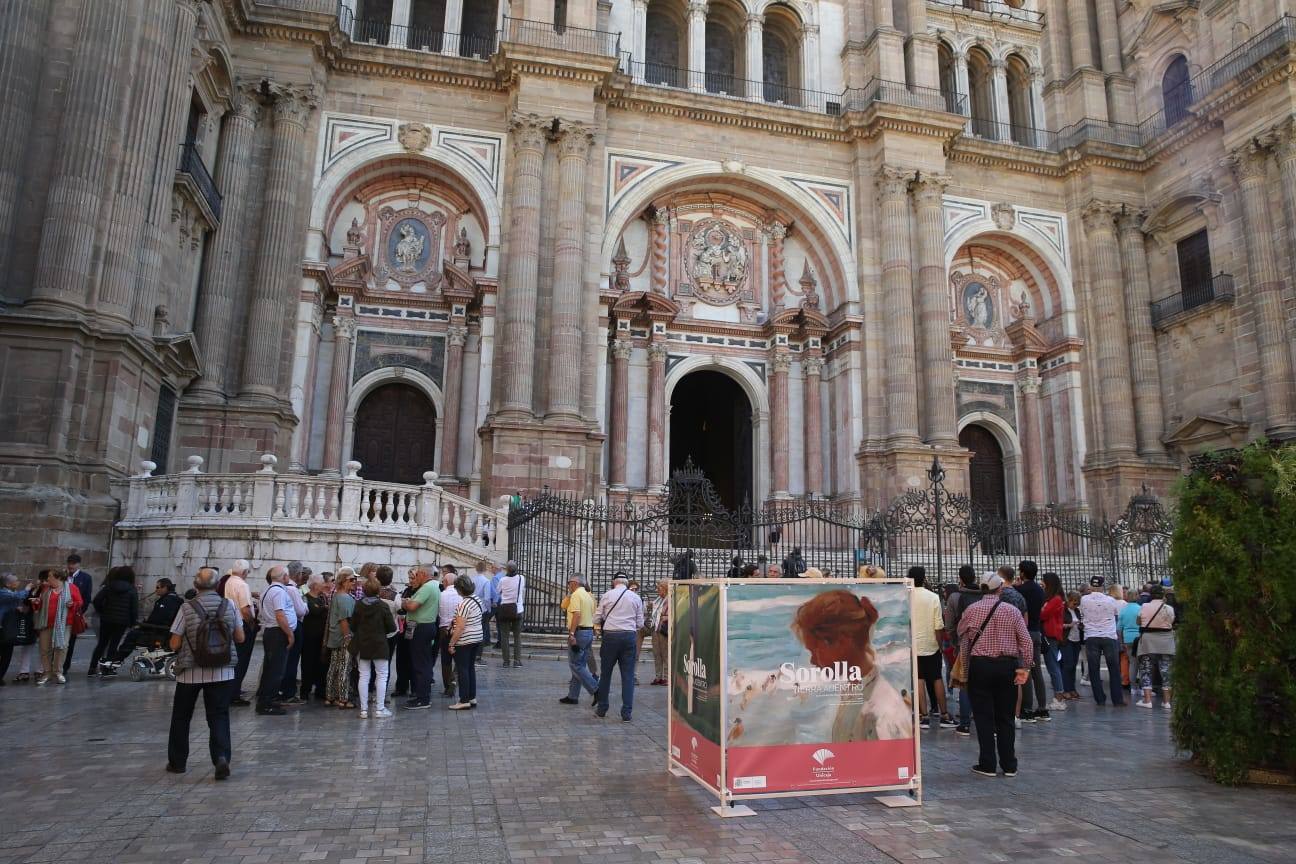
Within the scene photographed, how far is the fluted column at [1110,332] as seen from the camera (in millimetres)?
25734

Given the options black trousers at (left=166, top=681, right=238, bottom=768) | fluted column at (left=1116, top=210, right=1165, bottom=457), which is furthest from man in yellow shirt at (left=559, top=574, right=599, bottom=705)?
fluted column at (left=1116, top=210, right=1165, bottom=457)

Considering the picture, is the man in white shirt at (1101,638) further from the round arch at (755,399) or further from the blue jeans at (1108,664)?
the round arch at (755,399)

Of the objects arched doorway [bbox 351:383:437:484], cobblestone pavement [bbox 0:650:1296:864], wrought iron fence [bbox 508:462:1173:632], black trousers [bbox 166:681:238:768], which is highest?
arched doorway [bbox 351:383:437:484]

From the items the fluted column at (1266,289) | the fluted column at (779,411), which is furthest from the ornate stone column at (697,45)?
the fluted column at (1266,289)

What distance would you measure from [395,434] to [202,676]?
1755 centimetres

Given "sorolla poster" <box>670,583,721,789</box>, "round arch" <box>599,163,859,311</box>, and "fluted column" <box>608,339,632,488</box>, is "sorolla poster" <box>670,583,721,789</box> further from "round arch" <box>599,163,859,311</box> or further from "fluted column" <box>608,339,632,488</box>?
"round arch" <box>599,163,859,311</box>

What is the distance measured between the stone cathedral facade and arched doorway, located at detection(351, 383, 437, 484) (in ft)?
0.27

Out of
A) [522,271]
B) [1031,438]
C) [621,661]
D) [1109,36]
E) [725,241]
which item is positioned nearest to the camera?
[621,661]

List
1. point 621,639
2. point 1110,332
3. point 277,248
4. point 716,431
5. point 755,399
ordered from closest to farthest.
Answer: point 621,639
point 277,248
point 755,399
point 1110,332
point 716,431

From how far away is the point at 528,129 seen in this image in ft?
73.5

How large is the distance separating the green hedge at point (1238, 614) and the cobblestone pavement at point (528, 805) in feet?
1.29

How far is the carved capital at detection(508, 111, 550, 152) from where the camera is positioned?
22.4m

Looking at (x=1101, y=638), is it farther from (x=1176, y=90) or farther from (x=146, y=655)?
(x=1176, y=90)

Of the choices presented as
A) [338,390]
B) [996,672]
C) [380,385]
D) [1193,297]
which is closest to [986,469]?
[1193,297]
